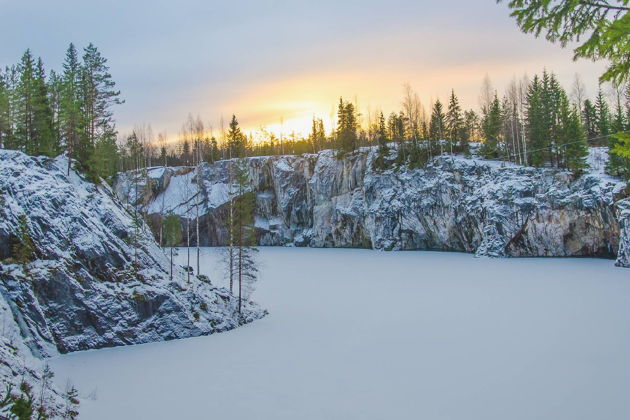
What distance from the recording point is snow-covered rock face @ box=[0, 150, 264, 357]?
622 inches

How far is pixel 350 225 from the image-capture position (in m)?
57.9

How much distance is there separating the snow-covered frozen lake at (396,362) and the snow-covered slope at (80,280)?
109cm

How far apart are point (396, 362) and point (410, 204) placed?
3820 cm

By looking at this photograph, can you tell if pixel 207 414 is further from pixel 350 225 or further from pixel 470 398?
pixel 350 225

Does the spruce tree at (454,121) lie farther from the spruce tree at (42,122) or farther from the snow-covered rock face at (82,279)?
the spruce tree at (42,122)

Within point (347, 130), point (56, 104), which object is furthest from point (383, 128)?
point (56, 104)

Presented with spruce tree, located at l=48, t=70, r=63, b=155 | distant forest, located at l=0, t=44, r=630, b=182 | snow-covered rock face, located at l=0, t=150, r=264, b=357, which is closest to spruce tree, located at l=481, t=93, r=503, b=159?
distant forest, located at l=0, t=44, r=630, b=182

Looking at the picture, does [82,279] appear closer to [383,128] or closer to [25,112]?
[25,112]

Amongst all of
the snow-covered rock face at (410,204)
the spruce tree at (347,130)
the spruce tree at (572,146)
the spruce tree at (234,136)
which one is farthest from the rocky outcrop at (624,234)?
the spruce tree at (234,136)

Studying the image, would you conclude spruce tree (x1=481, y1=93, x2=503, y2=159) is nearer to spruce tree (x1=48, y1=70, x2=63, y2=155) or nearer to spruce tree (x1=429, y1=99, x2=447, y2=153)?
spruce tree (x1=429, y1=99, x2=447, y2=153)

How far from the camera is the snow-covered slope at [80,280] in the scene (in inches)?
614

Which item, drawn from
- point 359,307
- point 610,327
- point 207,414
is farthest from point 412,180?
point 207,414

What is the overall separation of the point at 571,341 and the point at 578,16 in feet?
46.0

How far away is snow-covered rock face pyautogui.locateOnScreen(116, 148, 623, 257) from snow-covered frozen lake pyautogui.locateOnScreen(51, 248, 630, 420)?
1346 cm
